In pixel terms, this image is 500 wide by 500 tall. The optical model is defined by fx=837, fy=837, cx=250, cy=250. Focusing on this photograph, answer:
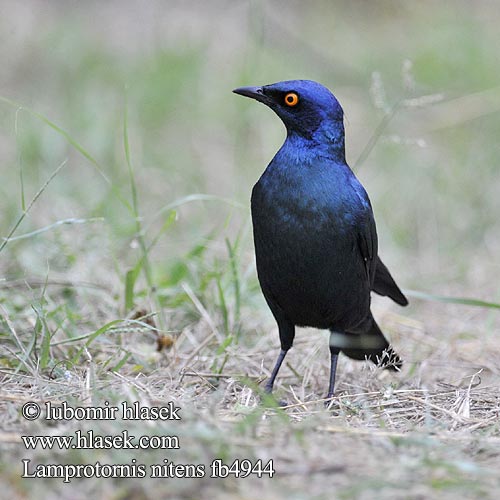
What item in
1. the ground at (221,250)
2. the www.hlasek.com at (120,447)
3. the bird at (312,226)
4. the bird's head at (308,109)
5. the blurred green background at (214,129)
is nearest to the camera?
the www.hlasek.com at (120,447)

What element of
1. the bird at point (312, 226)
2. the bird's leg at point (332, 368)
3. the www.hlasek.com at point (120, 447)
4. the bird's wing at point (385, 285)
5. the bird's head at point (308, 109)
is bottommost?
the bird's leg at point (332, 368)

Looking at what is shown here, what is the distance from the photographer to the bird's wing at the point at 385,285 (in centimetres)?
433

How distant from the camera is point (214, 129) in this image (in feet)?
27.3

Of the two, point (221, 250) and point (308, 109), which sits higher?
point (308, 109)

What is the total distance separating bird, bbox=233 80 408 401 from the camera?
12.0 ft

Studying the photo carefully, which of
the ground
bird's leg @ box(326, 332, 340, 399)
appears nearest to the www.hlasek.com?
the ground

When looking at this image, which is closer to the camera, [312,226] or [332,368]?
[312,226]

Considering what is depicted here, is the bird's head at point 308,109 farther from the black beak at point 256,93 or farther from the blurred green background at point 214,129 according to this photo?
the blurred green background at point 214,129

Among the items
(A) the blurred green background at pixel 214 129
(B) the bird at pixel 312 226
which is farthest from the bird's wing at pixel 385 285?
(A) the blurred green background at pixel 214 129

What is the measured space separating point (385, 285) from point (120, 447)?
214cm

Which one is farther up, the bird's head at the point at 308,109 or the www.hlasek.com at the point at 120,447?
the bird's head at the point at 308,109

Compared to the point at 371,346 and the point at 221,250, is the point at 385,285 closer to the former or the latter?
the point at 371,346

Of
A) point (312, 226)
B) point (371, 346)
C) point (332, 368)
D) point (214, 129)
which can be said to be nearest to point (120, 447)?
point (312, 226)

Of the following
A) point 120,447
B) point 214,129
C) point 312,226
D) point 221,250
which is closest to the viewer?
point 120,447
